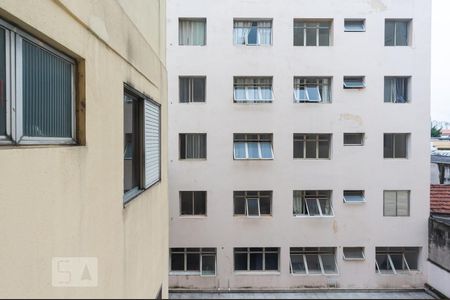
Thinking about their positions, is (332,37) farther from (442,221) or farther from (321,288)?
(321,288)

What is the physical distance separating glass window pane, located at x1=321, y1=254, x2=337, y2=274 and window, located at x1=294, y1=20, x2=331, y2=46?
7.26 m

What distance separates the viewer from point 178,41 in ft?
35.2

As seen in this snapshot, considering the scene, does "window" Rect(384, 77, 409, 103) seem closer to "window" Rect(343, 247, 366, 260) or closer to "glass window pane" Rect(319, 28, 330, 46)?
"glass window pane" Rect(319, 28, 330, 46)

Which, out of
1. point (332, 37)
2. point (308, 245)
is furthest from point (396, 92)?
point (308, 245)

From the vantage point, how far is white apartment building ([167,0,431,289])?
1079 cm

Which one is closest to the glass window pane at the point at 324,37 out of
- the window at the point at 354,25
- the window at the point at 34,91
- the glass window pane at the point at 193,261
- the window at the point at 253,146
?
the window at the point at 354,25

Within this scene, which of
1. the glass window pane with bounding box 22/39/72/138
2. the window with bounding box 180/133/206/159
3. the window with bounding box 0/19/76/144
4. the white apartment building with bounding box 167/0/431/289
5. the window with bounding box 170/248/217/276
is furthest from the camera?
the window with bounding box 170/248/217/276

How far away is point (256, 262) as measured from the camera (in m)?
11.1

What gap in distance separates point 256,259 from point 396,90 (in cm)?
756

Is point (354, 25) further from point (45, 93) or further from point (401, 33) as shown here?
point (45, 93)

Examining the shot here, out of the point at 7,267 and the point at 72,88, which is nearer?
the point at 7,267

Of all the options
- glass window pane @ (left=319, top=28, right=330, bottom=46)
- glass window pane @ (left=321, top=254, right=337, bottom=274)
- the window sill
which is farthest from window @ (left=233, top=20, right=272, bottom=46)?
the window sill

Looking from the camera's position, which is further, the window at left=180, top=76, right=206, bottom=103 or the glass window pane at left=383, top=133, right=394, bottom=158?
the glass window pane at left=383, top=133, right=394, bottom=158

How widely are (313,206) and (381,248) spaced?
2727 mm
